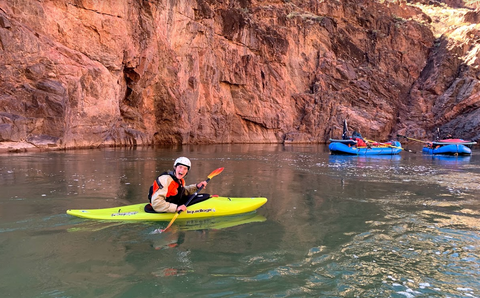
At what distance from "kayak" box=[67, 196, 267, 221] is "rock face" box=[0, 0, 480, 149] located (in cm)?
1823

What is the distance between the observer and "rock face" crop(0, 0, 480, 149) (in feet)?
74.7

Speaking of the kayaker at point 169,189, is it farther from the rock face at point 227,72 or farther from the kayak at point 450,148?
the kayak at point 450,148

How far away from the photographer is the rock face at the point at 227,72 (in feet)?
→ 74.7

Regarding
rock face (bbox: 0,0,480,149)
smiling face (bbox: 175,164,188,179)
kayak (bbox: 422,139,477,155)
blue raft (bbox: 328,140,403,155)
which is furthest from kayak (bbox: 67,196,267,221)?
kayak (bbox: 422,139,477,155)

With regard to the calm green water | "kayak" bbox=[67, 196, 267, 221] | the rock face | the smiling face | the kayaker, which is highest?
the rock face

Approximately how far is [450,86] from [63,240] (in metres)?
54.0

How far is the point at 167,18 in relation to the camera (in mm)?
32906

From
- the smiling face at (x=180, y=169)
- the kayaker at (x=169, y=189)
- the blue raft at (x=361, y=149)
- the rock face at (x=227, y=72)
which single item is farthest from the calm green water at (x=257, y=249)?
the rock face at (x=227, y=72)

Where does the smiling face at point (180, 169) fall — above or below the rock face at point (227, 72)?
below

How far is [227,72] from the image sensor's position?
1612 inches

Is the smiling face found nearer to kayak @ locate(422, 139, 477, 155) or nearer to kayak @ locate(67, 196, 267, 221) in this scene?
kayak @ locate(67, 196, 267, 221)

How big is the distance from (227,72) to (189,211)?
3627cm

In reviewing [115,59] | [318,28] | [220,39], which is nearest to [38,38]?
[115,59]

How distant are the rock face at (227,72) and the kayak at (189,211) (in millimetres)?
18225
